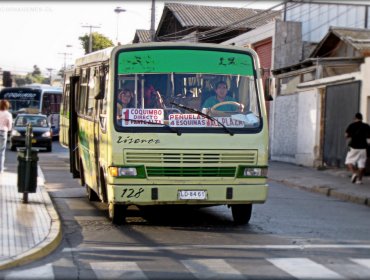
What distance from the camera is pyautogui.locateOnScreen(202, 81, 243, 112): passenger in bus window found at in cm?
1066

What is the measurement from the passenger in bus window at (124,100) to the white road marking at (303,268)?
11.0ft

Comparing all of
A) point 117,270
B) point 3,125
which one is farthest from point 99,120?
point 3,125

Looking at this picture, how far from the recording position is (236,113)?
35.1 feet

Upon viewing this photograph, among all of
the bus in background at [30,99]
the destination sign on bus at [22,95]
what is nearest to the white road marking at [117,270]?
the bus in background at [30,99]

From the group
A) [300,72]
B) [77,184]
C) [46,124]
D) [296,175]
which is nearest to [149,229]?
[77,184]

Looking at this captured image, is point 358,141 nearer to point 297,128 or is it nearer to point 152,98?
point 297,128

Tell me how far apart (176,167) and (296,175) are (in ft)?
40.3

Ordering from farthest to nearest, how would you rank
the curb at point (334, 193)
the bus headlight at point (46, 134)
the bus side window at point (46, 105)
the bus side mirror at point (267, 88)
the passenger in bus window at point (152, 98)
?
the bus side window at point (46, 105) → the bus headlight at point (46, 134) → the curb at point (334, 193) → the bus side mirror at point (267, 88) → the passenger in bus window at point (152, 98)

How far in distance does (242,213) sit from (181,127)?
1.89 metres

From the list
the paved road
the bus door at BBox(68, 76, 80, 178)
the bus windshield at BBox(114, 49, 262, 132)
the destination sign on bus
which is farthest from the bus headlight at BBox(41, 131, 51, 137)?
the bus windshield at BBox(114, 49, 262, 132)

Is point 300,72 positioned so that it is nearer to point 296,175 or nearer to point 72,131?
point 296,175

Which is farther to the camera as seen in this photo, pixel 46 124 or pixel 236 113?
pixel 46 124

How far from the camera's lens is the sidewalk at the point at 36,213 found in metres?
8.45

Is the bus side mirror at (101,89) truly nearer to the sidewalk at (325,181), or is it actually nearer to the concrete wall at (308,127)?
the sidewalk at (325,181)
